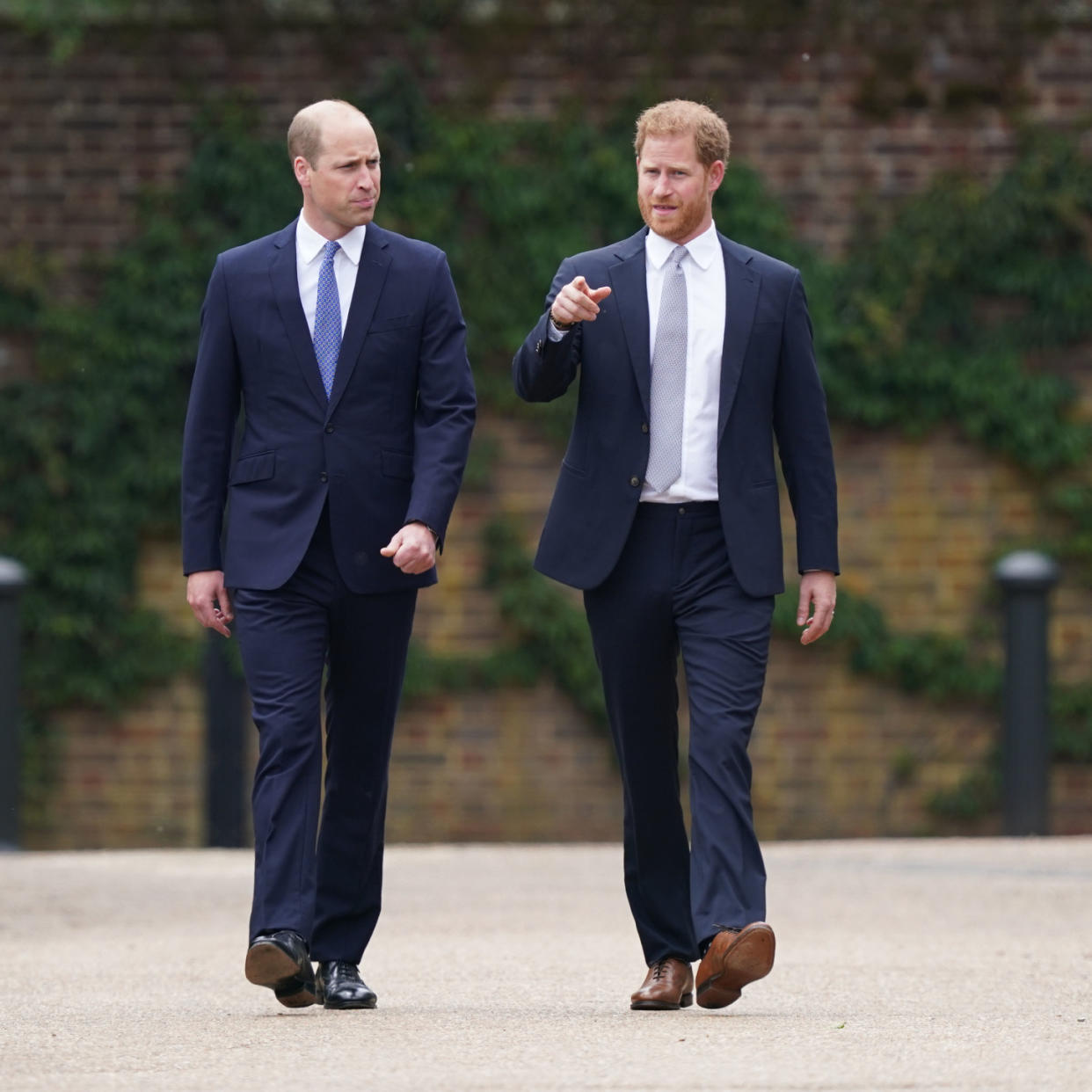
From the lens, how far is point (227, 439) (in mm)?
5195

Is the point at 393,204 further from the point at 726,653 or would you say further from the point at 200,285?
the point at 726,653

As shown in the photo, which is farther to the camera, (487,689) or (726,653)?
(487,689)

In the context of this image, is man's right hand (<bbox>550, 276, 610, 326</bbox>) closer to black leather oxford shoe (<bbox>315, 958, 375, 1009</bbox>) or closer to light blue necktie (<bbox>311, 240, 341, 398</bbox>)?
light blue necktie (<bbox>311, 240, 341, 398</bbox>)

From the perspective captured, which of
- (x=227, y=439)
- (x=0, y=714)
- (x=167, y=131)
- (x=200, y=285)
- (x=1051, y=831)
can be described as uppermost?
(x=167, y=131)

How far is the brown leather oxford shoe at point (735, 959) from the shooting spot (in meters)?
4.63

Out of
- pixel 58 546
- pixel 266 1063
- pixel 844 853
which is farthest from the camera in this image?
pixel 58 546

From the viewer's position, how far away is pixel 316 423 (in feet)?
16.7

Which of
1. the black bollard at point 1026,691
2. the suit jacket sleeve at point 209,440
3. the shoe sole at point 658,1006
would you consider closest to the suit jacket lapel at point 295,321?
the suit jacket sleeve at point 209,440

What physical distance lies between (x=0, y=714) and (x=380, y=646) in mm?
4335

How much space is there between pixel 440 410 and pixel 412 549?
0.36m

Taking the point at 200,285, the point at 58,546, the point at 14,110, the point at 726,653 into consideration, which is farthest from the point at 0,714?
the point at 726,653

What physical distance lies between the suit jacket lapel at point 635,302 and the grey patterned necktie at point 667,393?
0.03m

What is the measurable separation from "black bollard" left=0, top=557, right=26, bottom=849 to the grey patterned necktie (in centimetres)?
462

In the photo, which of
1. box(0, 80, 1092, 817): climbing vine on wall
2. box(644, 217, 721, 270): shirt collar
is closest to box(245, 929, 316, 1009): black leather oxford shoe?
box(644, 217, 721, 270): shirt collar
